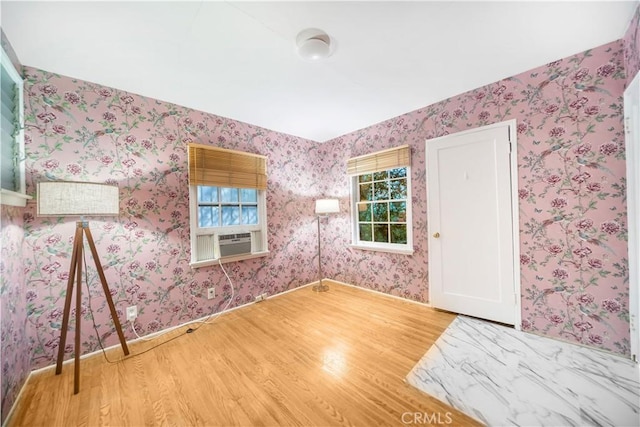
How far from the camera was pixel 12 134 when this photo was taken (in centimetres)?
171

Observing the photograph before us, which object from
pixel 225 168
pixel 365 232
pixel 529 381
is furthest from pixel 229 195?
pixel 529 381

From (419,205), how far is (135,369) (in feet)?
10.4

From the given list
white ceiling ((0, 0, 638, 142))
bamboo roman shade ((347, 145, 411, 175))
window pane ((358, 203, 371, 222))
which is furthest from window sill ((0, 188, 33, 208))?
window pane ((358, 203, 371, 222))

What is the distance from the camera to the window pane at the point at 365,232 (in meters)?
3.49

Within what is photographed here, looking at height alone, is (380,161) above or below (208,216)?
above

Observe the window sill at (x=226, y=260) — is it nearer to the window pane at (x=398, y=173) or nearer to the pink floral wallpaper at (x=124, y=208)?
the pink floral wallpaper at (x=124, y=208)

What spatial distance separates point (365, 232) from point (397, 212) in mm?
622

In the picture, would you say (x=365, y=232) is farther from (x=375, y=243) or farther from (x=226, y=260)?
(x=226, y=260)

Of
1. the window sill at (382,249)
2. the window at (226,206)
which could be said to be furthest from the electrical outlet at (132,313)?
the window sill at (382,249)

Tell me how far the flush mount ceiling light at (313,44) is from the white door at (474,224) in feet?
5.38

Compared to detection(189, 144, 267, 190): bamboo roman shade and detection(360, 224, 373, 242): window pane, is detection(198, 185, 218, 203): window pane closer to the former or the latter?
detection(189, 144, 267, 190): bamboo roman shade

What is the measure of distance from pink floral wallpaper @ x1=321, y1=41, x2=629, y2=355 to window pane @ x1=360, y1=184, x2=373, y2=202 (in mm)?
1394

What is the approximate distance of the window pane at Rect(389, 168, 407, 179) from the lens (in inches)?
120
